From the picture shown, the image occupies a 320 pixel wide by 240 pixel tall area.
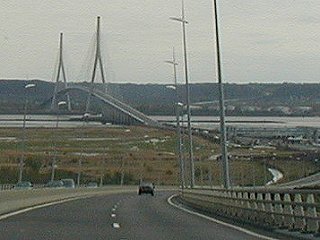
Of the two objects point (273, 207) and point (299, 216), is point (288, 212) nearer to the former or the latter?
point (299, 216)

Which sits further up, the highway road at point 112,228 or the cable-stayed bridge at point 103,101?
the cable-stayed bridge at point 103,101

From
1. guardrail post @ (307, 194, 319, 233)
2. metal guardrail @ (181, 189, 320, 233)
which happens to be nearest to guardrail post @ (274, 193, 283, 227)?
metal guardrail @ (181, 189, 320, 233)

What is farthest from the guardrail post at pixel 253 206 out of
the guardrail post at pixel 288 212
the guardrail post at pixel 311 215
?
the guardrail post at pixel 311 215

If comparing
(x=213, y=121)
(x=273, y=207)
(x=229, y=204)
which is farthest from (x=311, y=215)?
(x=213, y=121)

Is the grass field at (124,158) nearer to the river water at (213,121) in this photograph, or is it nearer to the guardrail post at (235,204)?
the river water at (213,121)

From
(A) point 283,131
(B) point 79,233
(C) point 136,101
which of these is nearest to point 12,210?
(B) point 79,233

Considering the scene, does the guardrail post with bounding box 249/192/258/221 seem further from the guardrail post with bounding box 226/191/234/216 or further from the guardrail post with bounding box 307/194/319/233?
the guardrail post with bounding box 307/194/319/233
